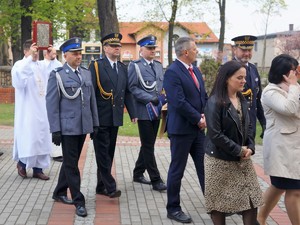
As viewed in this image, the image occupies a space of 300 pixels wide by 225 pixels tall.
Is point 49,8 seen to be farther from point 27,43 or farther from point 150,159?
point 150,159

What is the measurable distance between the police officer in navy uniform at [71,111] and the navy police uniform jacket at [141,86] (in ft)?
3.15

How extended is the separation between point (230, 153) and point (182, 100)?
1.33 m

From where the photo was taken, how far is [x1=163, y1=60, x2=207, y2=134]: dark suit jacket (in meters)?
6.17

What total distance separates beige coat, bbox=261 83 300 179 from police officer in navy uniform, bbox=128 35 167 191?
229 cm

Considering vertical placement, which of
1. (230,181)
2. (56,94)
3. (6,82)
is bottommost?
(6,82)

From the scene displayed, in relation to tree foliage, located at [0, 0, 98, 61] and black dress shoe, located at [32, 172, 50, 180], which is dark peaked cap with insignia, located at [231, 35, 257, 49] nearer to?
black dress shoe, located at [32, 172, 50, 180]

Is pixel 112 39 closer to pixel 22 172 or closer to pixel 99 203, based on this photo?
pixel 99 203

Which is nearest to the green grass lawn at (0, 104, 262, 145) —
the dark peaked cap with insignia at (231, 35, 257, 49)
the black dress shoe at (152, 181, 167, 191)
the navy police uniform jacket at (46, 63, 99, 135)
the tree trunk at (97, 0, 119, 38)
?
the tree trunk at (97, 0, 119, 38)

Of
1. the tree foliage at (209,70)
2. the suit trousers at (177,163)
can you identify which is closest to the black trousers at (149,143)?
the suit trousers at (177,163)

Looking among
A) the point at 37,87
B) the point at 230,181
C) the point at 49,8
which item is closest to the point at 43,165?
the point at 37,87

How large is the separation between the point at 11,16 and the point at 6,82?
11.0 feet

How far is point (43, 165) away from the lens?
861cm

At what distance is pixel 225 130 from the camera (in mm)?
5027

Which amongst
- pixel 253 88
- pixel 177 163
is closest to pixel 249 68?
pixel 253 88
